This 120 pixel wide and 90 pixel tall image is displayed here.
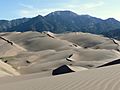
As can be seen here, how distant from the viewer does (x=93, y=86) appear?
307 inches

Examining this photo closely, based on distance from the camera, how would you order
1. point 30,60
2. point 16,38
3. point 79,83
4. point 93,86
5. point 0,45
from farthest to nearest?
1. point 16,38
2. point 0,45
3. point 30,60
4. point 79,83
5. point 93,86

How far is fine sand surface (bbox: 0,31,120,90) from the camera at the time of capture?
29.2 feet

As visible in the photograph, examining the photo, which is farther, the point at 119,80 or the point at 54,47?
the point at 54,47

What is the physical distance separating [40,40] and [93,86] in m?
59.3

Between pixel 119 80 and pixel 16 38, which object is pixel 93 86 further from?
pixel 16 38

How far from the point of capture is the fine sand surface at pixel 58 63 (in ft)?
29.2

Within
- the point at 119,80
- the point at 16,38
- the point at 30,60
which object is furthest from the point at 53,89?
the point at 16,38

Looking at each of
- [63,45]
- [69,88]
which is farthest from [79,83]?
[63,45]

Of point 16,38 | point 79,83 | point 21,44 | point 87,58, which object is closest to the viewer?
point 79,83

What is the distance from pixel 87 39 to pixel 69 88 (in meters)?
65.5

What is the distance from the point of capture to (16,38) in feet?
236

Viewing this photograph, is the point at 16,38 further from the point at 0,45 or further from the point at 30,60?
the point at 30,60

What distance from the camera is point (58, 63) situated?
1224 inches

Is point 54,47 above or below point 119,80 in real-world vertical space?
below
